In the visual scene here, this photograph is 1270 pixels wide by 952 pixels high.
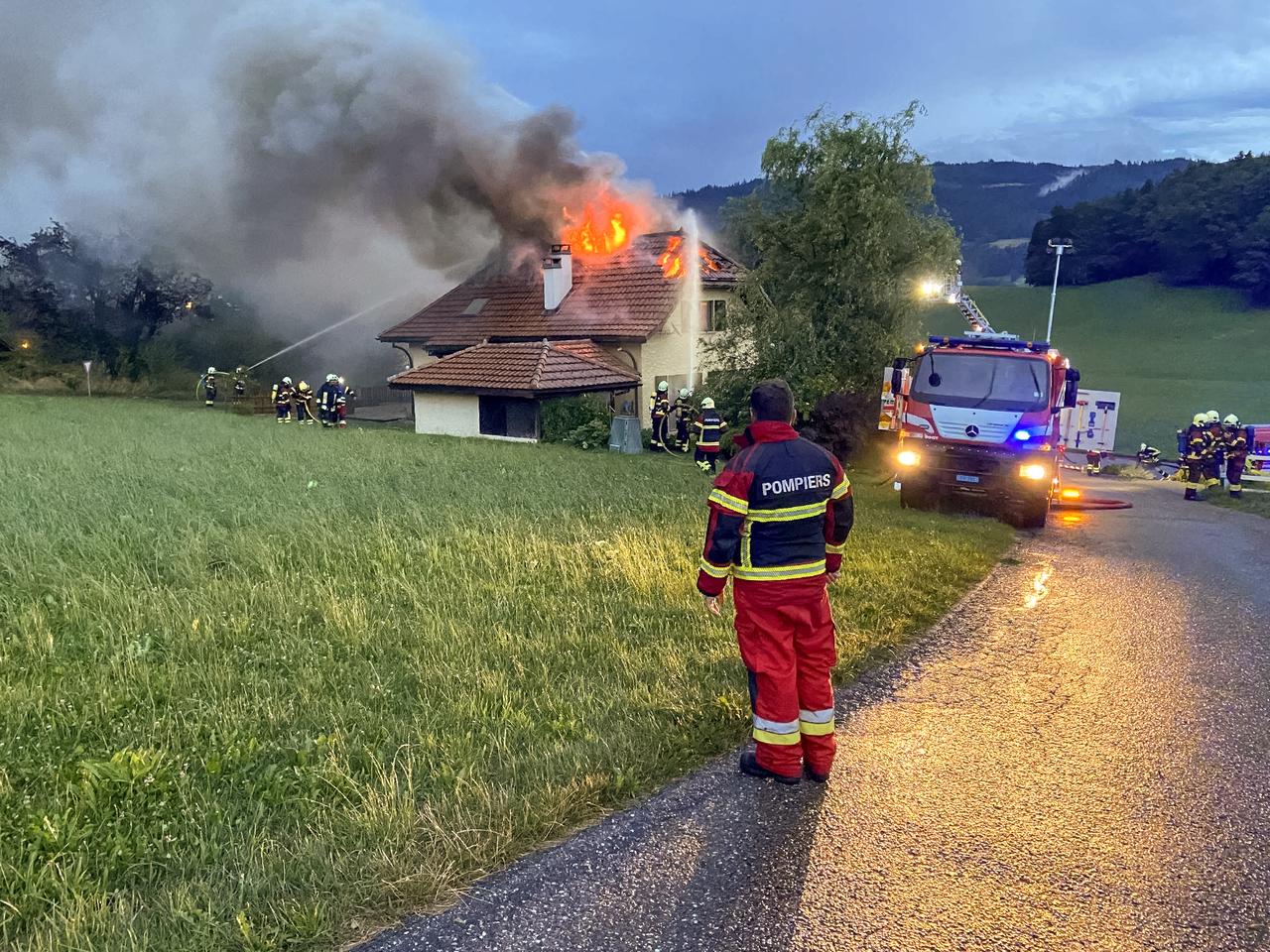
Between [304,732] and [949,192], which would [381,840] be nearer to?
[304,732]

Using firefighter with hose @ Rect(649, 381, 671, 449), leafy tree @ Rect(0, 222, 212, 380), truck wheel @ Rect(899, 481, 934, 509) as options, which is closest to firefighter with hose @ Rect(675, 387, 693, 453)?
firefighter with hose @ Rect(649, 381, 671, 449)

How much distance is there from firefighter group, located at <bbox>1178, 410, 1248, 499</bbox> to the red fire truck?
4.77 metres

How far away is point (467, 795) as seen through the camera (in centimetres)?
337

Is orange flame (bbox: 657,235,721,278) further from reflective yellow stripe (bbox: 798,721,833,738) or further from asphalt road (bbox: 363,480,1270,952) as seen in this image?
reflective yellow stripe (bbox: 798,721,833,738)

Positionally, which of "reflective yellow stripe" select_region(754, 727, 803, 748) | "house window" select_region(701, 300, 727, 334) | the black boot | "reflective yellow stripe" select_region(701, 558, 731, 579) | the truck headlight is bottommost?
the black boot

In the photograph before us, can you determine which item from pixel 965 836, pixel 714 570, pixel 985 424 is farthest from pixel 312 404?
pixel 965 836

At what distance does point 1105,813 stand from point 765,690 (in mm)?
1502

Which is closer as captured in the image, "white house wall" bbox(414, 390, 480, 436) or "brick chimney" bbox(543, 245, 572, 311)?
"white house wall" bbox(414, 390, 480, 436)

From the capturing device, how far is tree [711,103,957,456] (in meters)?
17.0

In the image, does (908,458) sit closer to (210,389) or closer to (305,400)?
(305,400)

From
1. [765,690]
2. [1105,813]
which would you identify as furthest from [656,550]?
[1105,813]

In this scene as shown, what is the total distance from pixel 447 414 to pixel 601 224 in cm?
704

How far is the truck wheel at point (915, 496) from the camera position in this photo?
1084 cm

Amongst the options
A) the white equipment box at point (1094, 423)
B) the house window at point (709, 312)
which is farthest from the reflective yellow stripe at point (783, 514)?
the house window at point (709, 312)
